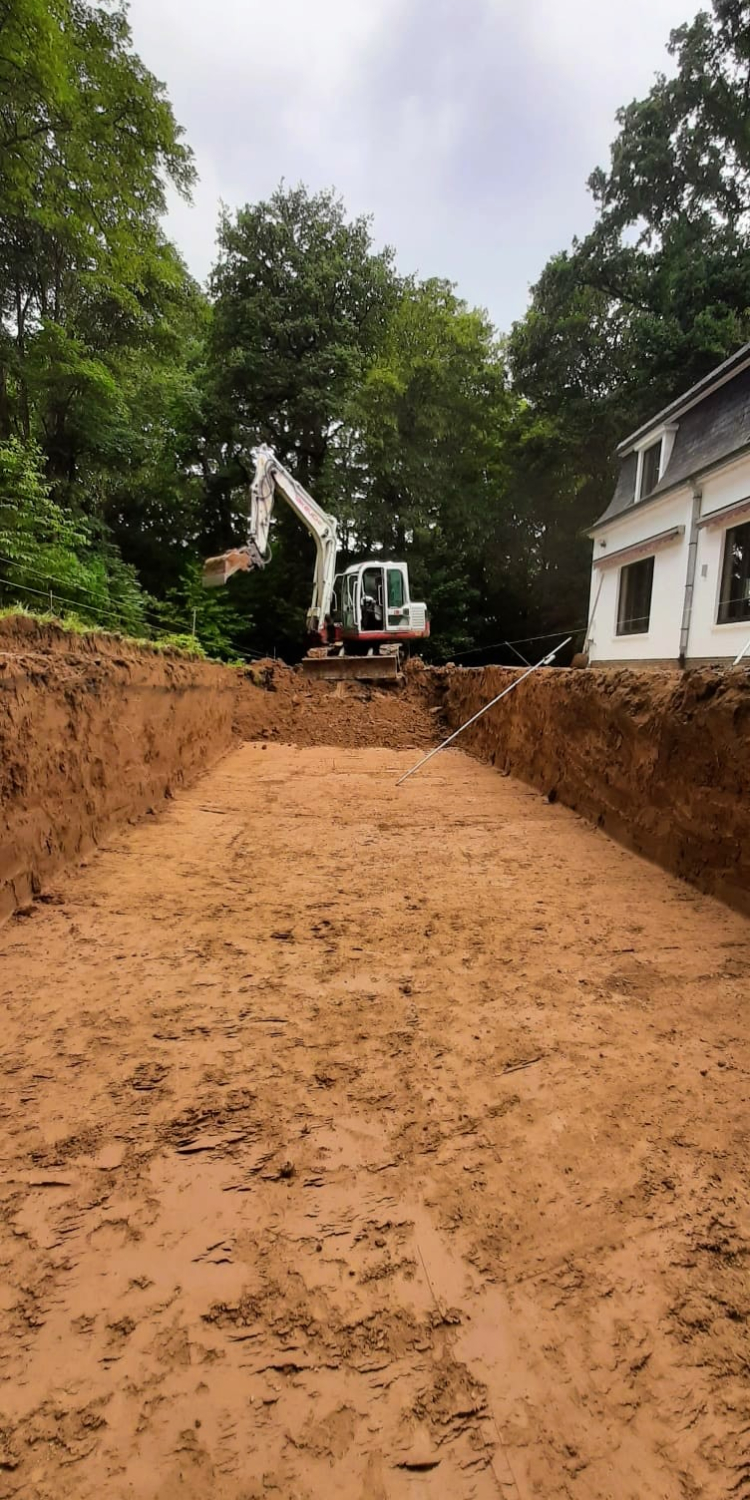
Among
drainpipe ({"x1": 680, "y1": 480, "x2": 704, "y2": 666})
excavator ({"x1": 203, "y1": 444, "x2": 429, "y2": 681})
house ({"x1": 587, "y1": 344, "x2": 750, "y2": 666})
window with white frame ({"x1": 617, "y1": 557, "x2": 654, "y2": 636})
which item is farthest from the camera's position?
window with white frame ({"x1": 617, "y1": 557, "x2": 654, "y2": 636})

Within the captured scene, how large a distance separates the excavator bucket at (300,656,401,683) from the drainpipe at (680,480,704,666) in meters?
5.03

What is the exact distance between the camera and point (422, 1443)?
0.87 m

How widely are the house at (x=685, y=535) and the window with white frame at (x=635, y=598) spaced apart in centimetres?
2

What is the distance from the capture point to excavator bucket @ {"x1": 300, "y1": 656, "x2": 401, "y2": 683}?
10688 millimetres

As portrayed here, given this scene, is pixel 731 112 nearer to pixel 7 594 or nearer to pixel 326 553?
pixel 326 553

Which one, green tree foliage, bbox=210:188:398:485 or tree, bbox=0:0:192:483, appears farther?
green tree foliage, bbox=210:188:398:485

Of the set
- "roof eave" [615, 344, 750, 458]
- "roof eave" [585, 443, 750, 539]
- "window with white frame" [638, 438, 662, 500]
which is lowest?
"roof eave" [585, 443, 750, 539]

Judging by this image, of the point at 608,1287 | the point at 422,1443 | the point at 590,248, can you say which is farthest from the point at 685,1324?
the point at 590,248

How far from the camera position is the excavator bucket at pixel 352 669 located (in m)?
10.7

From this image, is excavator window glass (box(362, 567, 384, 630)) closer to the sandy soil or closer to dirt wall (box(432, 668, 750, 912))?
dirt wall (box(432, 668, 750, 912))

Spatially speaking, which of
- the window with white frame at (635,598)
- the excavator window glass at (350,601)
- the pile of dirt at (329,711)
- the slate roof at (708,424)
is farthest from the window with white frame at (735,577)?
the excavator window glass at (350,601)

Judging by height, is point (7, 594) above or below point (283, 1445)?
above

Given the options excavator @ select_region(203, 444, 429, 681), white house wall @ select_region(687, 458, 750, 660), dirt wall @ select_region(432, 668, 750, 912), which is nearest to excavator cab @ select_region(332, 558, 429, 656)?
excavator @ select_region(203, 444, 429, 681)

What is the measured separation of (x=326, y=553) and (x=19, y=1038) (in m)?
12.0
